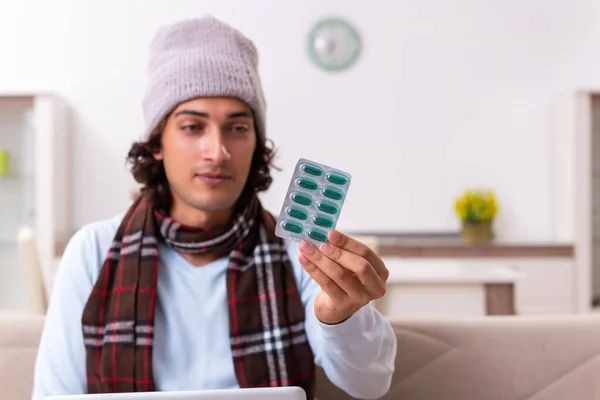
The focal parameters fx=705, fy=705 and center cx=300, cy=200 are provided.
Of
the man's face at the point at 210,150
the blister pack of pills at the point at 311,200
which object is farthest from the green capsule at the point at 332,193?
the man's face at the point at 210,150

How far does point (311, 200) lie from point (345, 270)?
0.17 m

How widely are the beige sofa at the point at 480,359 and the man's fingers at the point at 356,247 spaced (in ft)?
1.39

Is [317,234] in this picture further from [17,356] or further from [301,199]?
[17,356]

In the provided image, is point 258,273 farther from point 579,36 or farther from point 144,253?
point 579,36

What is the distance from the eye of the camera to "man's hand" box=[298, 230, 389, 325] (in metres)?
0.85

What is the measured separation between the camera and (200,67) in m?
1.26

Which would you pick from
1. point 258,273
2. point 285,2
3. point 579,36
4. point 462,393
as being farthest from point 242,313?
point 579,36

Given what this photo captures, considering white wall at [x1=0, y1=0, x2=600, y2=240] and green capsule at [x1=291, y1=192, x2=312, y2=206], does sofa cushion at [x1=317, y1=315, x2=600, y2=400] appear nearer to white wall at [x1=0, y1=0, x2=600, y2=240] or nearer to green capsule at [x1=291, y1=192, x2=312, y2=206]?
green capsule at [x1=291, y1=192, x2=312, y2=206]

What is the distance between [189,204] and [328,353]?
1.25 feet

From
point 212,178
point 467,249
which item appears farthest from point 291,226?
point 467,249

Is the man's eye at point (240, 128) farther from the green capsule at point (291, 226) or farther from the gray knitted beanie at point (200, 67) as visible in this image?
the green capsule at point (291, 226)

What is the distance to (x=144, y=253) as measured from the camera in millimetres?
1271

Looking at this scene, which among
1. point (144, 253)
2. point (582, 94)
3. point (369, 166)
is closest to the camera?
point (144, 253)

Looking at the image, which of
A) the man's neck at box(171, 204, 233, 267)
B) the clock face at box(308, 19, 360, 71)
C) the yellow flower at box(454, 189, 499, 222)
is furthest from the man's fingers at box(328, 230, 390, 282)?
the clock face at box(308, 19, 360, 71)
